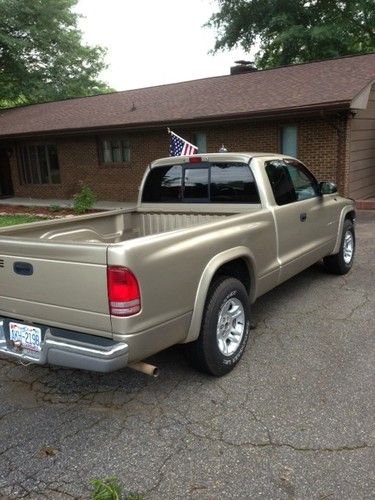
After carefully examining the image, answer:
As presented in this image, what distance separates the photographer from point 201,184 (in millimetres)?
4719

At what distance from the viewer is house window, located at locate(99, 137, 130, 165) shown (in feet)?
53.8

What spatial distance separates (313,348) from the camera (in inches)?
156

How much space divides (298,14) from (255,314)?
903 inches

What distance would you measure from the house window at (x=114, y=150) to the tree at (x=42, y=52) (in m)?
11.9

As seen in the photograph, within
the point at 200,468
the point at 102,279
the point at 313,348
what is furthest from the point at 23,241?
the point at 313,348

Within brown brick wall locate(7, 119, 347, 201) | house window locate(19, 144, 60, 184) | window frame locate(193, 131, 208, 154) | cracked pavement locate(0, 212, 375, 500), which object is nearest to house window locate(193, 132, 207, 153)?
window frame locate(193, 131, 208, 154)

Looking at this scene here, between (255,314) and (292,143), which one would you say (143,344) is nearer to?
(255,314)

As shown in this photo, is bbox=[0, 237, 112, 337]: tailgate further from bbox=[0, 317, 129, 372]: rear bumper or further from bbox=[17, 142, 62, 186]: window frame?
bbox=[17, 142, 62, 186]: window frame

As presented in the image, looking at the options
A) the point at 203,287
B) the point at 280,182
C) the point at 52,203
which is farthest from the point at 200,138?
the point at 203,287

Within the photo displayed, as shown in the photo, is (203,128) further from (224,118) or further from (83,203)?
(83,203)

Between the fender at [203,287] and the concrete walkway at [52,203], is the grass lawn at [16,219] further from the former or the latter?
the fender at [203,287]

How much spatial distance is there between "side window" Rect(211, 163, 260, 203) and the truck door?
0.23m

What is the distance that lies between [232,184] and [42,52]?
26.1 meters

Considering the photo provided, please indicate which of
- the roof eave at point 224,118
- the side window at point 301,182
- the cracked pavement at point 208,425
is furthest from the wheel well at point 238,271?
the roof eave at point 224,118
